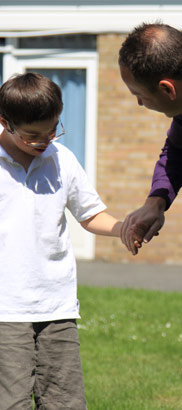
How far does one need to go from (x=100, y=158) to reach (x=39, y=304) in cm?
817

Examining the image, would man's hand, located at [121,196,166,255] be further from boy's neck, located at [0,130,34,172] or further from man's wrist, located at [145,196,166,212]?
boy's neck, located at [0,130,34,172]

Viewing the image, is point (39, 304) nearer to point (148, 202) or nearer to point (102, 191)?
point (148, 202)

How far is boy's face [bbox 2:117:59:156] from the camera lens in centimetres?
373

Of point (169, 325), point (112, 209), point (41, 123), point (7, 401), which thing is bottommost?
point (112, 209)

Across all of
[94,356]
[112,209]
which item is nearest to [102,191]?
[112,209]

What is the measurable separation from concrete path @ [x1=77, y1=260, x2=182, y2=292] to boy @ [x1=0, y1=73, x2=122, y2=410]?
563 centimetres

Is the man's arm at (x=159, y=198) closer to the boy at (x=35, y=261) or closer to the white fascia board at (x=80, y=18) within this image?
the boy at (x=35, y=261)

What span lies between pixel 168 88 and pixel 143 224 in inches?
27.4

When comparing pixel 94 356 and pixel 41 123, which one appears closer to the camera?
pixel 41 123

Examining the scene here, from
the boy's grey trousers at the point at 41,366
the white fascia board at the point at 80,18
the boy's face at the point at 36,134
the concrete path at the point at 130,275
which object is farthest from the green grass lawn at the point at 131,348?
the white fascia board at the point at 80,18

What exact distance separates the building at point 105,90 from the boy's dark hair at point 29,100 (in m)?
7.90

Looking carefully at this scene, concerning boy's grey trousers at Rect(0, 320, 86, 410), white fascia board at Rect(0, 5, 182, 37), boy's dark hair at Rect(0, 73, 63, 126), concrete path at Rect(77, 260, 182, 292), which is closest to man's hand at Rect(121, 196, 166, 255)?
boy's grey trousers at Rect(0, 320, 86, 410)

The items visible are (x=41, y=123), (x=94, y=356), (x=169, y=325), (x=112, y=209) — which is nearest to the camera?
(x=41, y=123)

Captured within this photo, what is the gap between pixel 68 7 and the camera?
11.9 meters
